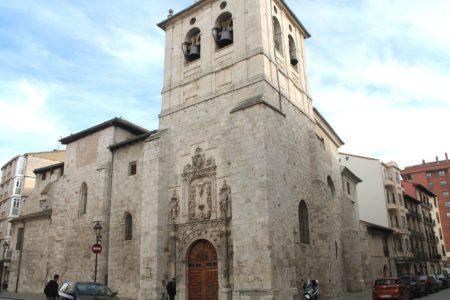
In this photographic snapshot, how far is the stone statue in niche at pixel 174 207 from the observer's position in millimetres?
18016

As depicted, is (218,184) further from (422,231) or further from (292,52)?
(422,231)

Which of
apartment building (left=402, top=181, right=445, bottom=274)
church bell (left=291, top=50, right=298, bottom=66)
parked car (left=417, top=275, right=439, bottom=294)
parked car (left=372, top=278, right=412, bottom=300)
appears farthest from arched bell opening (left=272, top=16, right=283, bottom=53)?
apartment building (left=402, top=181, right=445, bottom=274)

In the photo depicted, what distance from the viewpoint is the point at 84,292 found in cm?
1337

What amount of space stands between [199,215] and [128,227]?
5.59 m

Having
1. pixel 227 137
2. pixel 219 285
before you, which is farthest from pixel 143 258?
pixel 227 137

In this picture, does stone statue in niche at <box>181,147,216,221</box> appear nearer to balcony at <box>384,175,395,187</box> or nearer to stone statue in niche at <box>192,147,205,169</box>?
stone statue in niche at <box>192,147,205,169</box>

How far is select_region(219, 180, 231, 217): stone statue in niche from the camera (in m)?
16.2

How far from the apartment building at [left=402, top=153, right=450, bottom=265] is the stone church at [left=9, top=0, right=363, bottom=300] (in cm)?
4944

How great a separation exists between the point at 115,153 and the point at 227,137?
854 centimetres

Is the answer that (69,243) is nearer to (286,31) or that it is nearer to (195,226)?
(195,226)

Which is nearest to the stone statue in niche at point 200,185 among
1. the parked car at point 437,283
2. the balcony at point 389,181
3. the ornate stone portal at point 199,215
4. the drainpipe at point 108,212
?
the ornate stone portal at point 199,215

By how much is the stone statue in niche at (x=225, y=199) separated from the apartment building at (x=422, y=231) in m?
30.7

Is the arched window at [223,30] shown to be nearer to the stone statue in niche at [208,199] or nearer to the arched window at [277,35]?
the arched window at [277,35]

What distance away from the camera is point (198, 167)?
1781 cm
